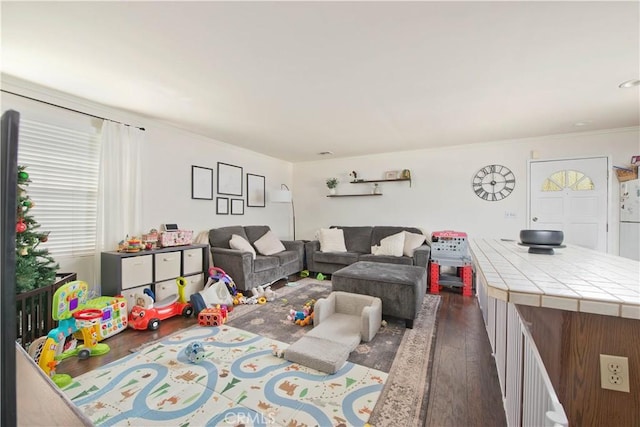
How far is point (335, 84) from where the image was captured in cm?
237

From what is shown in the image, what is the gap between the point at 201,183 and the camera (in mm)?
4004

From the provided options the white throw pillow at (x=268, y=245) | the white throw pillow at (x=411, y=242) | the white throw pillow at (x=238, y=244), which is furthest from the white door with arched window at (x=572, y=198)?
the white throw pillow at (x=238, y=244)

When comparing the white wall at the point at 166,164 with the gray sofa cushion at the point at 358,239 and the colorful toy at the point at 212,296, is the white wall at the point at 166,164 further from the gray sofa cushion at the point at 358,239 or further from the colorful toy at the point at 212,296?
the gray sofa cushion at the point at 358,239

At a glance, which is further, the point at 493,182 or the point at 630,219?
the point at 493,182

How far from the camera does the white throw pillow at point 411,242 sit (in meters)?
4.14

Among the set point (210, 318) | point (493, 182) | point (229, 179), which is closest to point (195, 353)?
point (210, 318)

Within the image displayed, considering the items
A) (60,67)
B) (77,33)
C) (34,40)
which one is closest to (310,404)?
(77,33)

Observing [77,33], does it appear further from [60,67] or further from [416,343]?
[416,343]

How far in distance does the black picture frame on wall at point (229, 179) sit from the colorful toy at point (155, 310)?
5.60ft

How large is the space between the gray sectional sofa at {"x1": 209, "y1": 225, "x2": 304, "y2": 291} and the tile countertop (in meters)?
2.82

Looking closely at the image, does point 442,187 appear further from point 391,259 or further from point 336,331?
point 336,331

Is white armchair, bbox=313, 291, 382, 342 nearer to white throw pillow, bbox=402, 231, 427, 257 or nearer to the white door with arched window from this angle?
white throw pillow, bbox=402, 231, 427, 257

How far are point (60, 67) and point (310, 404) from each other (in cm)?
304

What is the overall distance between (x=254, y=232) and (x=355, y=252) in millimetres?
1768
